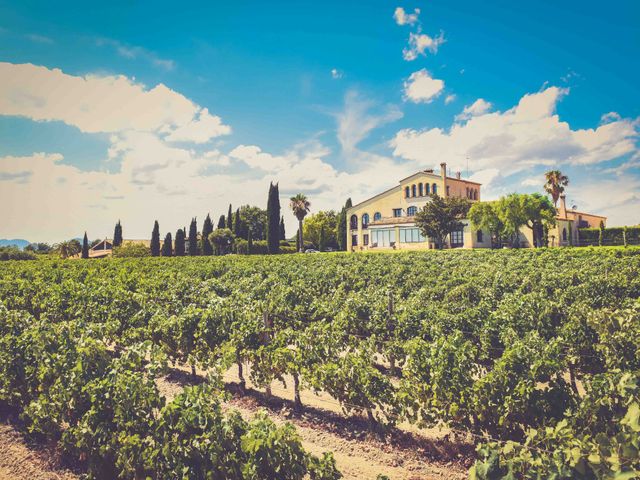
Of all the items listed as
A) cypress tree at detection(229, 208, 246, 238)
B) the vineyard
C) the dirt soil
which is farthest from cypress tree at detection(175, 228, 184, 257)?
the dirt soil

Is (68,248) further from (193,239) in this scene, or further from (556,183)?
(556,183)

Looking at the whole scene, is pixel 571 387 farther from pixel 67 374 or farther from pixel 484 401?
pixel 67 374

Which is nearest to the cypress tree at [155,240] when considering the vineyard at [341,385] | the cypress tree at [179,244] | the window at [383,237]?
the cypress tree at [179,244]

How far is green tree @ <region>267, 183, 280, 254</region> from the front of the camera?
58.7m

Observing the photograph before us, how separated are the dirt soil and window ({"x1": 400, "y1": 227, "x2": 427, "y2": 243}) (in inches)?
1750

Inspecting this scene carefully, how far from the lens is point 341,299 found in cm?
1266

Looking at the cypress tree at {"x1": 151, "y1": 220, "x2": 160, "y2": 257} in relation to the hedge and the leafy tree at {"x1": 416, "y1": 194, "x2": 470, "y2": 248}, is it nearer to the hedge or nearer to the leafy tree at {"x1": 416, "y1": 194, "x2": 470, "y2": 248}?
the leafy tree at {"x1": 416, "y1": 194, "x2": 470, "y2": 248}

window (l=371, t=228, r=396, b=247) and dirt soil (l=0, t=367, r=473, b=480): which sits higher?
window (l=371, t=228, r=396, b=247)

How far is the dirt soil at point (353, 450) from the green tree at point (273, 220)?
5101 centimetres

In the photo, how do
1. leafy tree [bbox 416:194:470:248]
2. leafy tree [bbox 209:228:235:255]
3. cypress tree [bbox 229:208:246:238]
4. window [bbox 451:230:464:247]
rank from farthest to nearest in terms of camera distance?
cypress tree [bbox 229:208:246:238] < leafy tree [bbox 209:228:235:255] < window [bbox 451:230:464:247] < leafy tree [bbox 416:194:470:248]

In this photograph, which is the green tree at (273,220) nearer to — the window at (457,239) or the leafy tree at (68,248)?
the window at (457,239)

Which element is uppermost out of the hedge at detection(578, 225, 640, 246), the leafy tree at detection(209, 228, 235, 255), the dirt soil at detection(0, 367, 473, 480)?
the leafy tree at detection(209, 228, 235, 255)

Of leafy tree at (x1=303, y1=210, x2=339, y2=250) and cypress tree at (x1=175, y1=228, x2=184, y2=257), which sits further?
leafy tree at (x1=303, y1=210, x2=339, y2=250)

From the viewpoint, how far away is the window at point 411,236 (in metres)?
50.5
